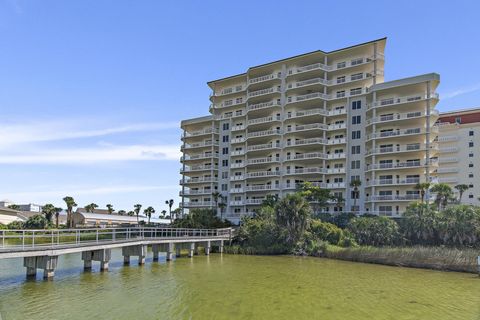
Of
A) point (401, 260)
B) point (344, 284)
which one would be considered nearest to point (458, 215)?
point (401, 260)

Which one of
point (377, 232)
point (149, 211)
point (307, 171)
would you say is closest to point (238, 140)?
point (307, 171)

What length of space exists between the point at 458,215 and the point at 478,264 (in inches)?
439

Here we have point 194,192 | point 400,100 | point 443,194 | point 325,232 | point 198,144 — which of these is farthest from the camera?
point 198,144

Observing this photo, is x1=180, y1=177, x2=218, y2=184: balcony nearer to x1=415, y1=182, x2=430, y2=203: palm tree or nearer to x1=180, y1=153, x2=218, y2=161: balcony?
x1=180, y1=153, x2=218, y2=161: balcony

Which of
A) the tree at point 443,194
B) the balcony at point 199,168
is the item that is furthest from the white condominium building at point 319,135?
the tree at point 443,194

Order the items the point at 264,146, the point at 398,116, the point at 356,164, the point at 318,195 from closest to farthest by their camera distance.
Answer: the point at 318,195
the point at 398,116
the point at 356,164
the point at 264,146

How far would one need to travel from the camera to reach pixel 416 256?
36.1 metres

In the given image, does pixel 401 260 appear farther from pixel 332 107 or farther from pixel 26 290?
pixel 332 107

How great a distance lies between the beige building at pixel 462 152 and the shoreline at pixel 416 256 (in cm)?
5167

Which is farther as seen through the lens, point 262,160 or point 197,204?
point 197,204

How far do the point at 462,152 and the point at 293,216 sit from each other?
2252 inches

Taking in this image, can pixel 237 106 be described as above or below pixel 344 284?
above

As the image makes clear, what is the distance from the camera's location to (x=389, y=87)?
197ft

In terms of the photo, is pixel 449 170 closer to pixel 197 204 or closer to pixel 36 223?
pixel 197 204
